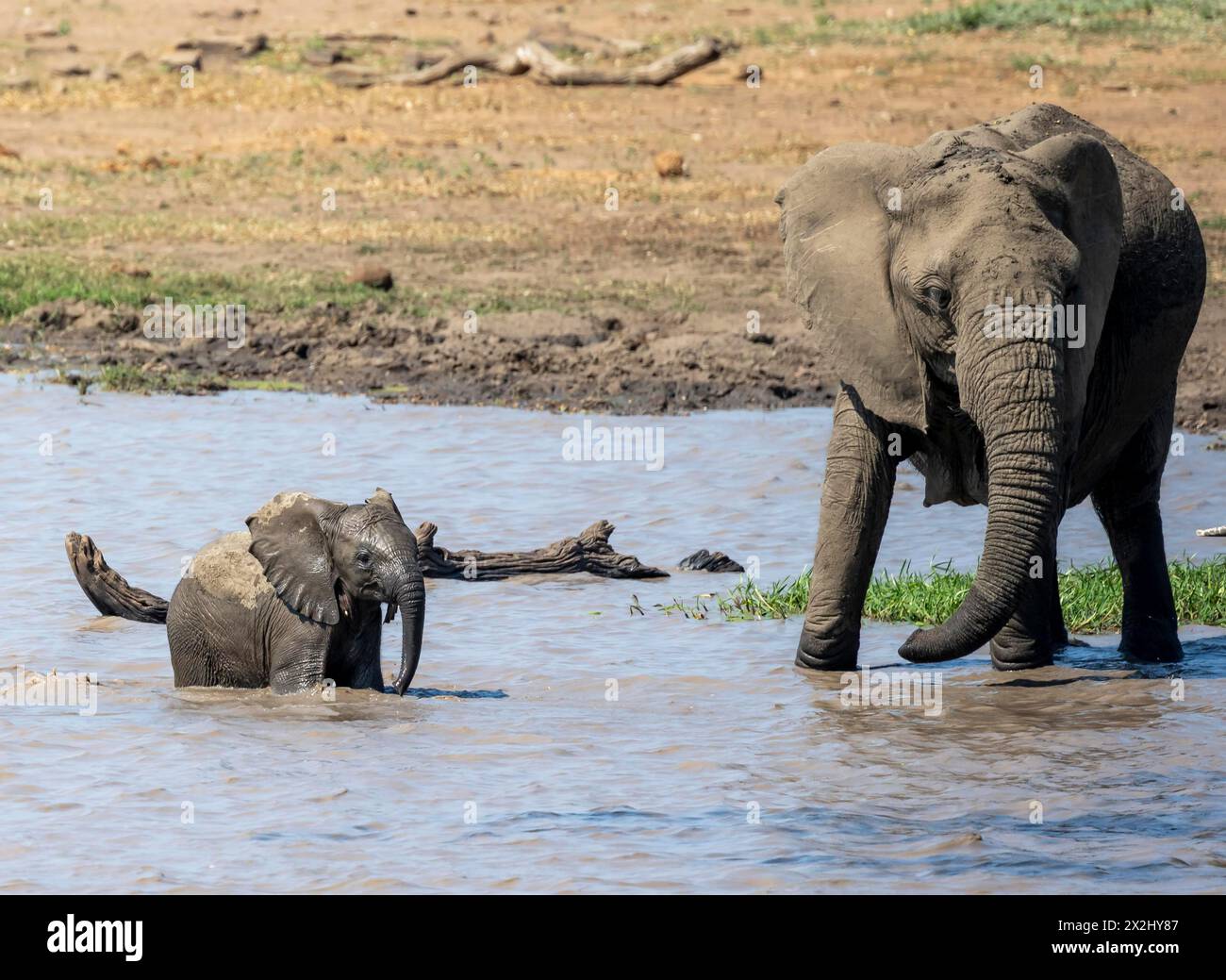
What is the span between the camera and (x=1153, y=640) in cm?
873

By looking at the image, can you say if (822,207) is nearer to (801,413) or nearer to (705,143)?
(801,413)

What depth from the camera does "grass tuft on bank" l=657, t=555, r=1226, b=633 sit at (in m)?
9.57

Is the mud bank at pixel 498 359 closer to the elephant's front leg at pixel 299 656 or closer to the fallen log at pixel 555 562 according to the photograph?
A: the fallen log at pixel 555 562

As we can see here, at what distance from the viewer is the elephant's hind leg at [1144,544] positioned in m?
8.74

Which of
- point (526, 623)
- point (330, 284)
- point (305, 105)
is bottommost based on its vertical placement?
point (526, 623)

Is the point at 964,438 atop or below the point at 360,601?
atop

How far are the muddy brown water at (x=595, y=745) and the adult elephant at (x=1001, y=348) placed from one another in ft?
1.60

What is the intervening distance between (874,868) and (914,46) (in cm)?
2161

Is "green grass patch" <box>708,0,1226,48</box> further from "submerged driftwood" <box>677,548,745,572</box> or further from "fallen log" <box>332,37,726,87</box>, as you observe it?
"submerged driftwood" <box>677,548,745,572</box>

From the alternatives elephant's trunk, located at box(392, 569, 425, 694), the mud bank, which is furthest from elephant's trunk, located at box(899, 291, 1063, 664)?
the mud bank

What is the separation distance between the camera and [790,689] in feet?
27.8

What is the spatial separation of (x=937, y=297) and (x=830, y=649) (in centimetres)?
172

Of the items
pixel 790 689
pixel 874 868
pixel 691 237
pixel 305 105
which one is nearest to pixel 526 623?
pixel 790 689

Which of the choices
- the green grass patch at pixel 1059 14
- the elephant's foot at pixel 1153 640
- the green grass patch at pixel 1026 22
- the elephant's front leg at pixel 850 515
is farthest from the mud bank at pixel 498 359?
the green grass patch at pixel 1059 14
